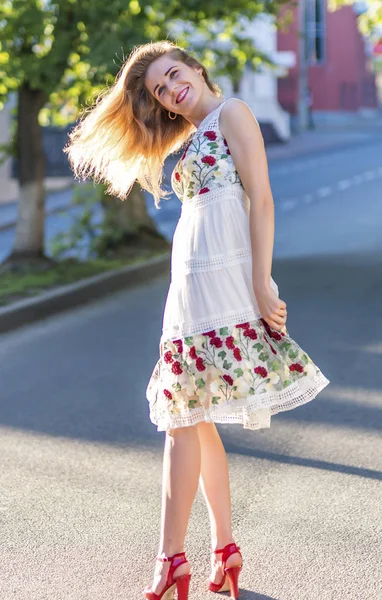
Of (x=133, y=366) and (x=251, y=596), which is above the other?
(x=133, y=366)

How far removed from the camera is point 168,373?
371 cm

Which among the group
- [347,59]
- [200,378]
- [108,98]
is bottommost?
[200,378]

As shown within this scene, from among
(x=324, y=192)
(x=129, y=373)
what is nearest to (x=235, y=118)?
(x=129, y=373)

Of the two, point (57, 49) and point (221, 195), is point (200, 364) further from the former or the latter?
point (57, 49)

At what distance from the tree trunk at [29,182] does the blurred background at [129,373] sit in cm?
2

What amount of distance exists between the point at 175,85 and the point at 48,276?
8570 mm

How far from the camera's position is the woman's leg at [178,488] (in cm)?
370

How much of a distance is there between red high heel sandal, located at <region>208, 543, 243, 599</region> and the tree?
7910 mm

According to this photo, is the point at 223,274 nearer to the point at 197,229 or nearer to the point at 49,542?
the point at 197,229

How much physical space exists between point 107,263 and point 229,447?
8.15 meters

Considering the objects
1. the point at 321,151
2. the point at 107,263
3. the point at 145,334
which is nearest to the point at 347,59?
the point at 321,151

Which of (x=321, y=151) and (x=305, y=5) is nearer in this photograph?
(x=321, y=151)

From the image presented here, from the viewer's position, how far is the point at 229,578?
3.79m

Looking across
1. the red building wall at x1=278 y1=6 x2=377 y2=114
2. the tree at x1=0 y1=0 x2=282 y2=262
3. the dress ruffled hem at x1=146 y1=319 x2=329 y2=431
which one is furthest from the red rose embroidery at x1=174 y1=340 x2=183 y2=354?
the red building wall at x1=278 y1=6 x2=377 y2=114
